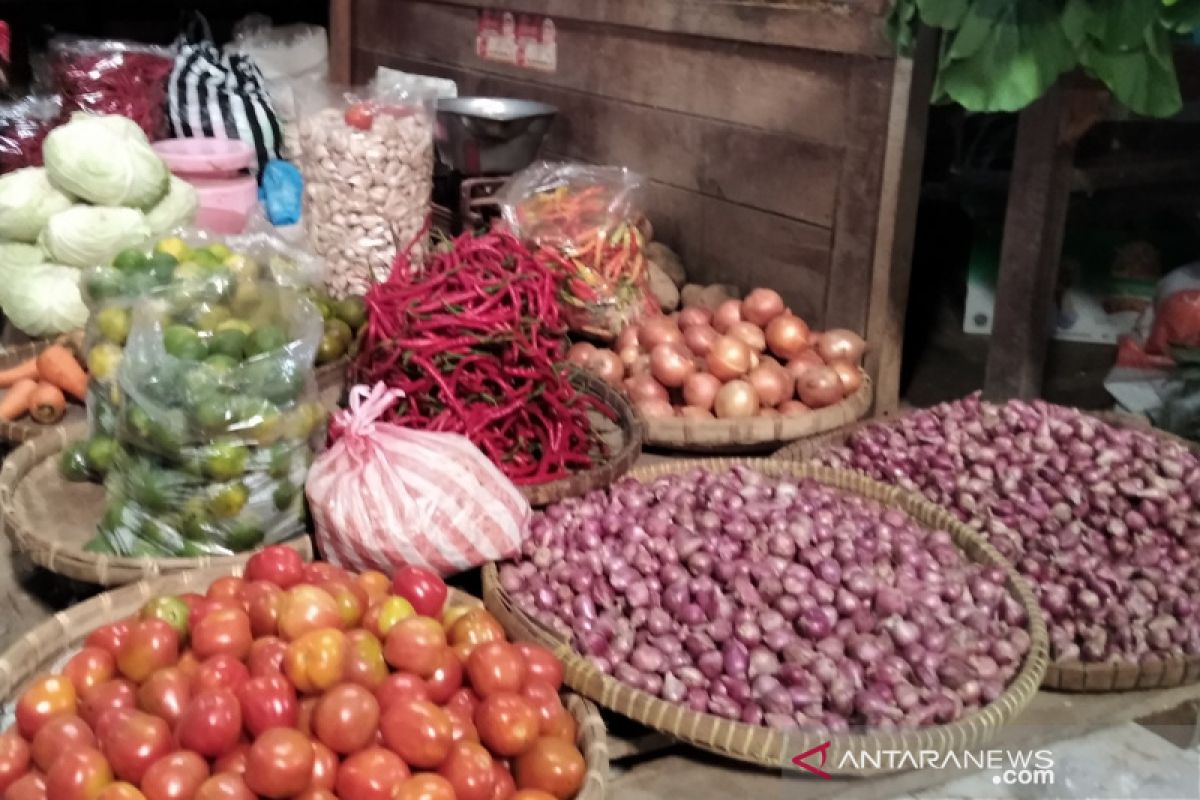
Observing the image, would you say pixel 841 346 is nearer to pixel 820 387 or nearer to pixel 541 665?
pixel 820 387

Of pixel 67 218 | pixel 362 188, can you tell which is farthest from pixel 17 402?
pixel 362 188

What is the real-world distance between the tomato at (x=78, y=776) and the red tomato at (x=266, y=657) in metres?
0.16

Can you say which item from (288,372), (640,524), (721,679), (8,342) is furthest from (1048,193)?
(8,342)

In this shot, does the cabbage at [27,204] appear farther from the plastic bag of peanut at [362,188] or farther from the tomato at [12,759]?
the tomato at [12,759]

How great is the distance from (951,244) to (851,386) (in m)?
1.06

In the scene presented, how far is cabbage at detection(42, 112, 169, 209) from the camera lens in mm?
2250

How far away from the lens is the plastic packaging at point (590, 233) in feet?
7.14

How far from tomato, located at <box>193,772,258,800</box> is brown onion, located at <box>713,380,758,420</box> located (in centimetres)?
115

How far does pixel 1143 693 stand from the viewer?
1387mm

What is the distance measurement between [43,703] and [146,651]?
0.34 feet

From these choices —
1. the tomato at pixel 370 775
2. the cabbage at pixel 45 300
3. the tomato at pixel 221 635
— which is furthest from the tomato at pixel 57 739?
the cabbage at pixel 45 300

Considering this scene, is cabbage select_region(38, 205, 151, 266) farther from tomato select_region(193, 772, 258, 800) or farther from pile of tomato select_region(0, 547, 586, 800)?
tomato select_region(193, 772, 258, 800)

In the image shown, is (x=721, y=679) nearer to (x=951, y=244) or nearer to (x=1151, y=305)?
(x=1151, y=305)

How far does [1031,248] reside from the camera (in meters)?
1.88
